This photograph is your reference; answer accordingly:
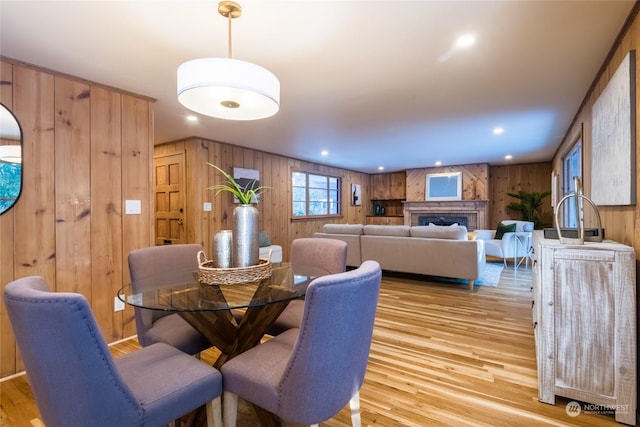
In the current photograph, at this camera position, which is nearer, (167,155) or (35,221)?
(35,221)

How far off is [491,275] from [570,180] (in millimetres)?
1853

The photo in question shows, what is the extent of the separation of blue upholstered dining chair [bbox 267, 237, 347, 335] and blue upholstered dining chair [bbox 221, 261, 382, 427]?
666mm

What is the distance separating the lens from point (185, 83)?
140 centimetres

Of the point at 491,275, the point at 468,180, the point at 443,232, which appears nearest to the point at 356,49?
the point at 443,232

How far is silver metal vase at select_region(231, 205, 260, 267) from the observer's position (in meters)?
1.65

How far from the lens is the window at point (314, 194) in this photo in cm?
660

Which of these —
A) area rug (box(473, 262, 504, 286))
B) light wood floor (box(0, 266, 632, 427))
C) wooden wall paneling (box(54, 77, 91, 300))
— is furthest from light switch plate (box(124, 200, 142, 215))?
area rug (box(473, 262, 504, 286))

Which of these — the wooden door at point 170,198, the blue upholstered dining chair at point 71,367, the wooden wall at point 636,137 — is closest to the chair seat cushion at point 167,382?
the blue upholstered dining chair at point 71,367

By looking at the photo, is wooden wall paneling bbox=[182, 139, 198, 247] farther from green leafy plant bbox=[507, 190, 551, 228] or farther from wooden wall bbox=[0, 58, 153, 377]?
green leafy plant bbox=[507, 190, 551, 228]

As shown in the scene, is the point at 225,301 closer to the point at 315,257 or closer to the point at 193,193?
the point at 315,257

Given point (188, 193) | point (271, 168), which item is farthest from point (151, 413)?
point (271, 168)

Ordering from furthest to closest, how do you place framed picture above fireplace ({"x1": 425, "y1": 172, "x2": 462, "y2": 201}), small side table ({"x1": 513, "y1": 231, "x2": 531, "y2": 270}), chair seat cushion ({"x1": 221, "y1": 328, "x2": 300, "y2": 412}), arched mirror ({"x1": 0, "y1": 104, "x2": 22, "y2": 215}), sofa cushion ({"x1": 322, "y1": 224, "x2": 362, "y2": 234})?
framed picture above fireplace ({"x1": 425, "y1": 172, "x2": 462, "y2": 201}), small side table ({"x1": 513, "y1": 231, "x2": 531, "y2": 270}), sofa cushion ({"x1": 322, "y1": 224, "x2": 362, "y2": 234}), arched mirror ({"x1": 0, "y1": 104, "x2": 22, "y2": 215}), chair seat cushion ({"x1": 221, "y1": 328, "x2": 300, "y2": 412})

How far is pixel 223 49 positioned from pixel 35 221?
1.83 m

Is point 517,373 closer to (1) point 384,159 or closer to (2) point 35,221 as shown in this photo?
(2) point 35,221
